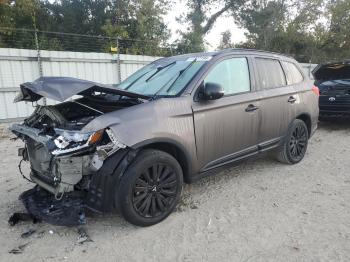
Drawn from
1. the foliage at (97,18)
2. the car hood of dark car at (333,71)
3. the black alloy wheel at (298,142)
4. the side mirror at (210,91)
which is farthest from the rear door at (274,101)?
the foliage at (97,18)

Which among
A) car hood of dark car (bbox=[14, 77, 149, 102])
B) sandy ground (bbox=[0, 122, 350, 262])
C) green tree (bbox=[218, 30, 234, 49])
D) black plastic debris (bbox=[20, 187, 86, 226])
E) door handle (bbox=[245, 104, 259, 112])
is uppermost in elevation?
green tree (bbox=[218, 30, 234, 49])

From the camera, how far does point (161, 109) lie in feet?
11.1

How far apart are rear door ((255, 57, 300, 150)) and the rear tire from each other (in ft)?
0.55

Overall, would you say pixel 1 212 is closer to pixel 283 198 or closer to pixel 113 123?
pixel 113 123

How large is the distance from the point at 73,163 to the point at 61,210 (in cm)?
56

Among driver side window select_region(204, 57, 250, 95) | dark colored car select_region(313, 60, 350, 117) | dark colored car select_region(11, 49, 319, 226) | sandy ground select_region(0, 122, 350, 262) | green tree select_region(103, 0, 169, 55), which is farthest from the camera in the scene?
green tree select_region(103, 0, 169, 55)

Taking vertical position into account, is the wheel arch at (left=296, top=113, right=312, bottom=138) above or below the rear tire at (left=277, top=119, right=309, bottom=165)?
above

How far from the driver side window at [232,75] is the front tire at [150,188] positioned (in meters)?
1.15

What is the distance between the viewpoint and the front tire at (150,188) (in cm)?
314

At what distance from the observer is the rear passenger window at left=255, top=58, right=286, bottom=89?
183 inches

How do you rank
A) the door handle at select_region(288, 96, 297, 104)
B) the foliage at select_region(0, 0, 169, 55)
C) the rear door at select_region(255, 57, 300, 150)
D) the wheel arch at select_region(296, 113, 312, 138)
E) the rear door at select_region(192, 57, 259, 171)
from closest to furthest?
the rear door at select_region(192, 57, 259, 171), the rear door at select_region(255, 57, 300, 150), the door handle at select_region(288, 96, 297, 104), the wheel arch at select_region(296, 113, 312, 138), the foliage at select_region(0, 0, 169, 55)

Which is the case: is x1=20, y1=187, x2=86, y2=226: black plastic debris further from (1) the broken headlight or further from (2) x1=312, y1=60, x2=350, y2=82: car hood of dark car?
(2) x1=312, y1=60, x2=350, y2=82: car hood of dark car

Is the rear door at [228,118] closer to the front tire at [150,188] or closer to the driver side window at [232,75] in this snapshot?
the driver side window at [232,75]

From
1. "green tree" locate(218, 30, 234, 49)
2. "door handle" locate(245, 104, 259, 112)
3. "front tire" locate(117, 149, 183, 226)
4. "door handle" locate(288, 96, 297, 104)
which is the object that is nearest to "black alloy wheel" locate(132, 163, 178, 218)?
"front tire" locate(117, 149, 183, 226)
